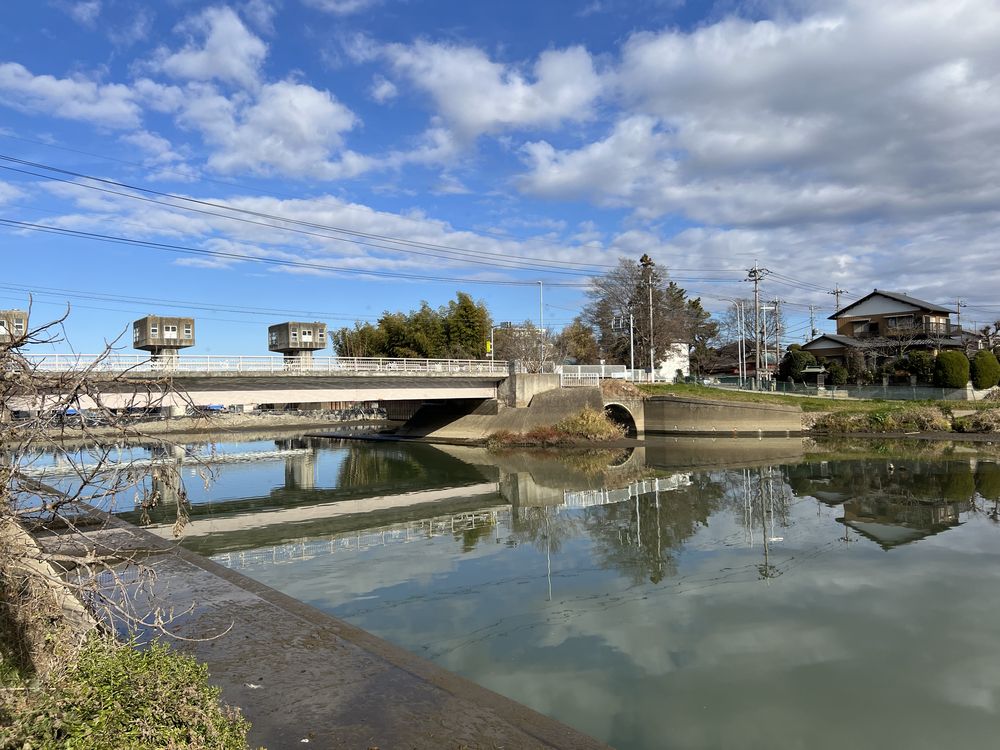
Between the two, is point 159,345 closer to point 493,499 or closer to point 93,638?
point 493,499

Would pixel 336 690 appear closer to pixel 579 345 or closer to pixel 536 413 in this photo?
pixel 536 413

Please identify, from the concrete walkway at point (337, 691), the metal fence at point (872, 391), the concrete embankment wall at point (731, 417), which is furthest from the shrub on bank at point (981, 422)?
the concrete walkway at point (337, 691)

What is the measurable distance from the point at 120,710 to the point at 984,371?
194ft

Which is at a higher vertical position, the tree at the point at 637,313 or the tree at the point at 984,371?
the tree at the point at 637,313

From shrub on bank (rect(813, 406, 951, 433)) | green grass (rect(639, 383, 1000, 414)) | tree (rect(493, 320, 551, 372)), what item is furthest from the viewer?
tree (rect(493, 320, 551, 372))

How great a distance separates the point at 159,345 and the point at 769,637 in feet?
214

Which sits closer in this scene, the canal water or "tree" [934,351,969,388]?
the canal water

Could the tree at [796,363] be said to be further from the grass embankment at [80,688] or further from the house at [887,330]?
the grass embankment at [80,688]

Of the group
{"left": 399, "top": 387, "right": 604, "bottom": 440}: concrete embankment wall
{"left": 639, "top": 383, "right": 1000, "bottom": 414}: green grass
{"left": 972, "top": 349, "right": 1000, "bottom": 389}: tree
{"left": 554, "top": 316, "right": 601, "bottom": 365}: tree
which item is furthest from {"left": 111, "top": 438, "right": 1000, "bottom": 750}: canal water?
{"left": 554, "top": 316, "right": 601, "bottom": 365}: tree

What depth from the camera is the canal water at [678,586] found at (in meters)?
9.02

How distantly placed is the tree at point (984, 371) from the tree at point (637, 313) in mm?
24545

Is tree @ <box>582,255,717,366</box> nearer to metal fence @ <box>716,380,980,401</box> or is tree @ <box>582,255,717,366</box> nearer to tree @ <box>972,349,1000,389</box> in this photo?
metal fence @ <box>716,380,980,401</box>

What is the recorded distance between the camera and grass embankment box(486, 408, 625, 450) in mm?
45781

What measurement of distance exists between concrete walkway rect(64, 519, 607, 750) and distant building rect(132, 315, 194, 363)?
6016 cm
